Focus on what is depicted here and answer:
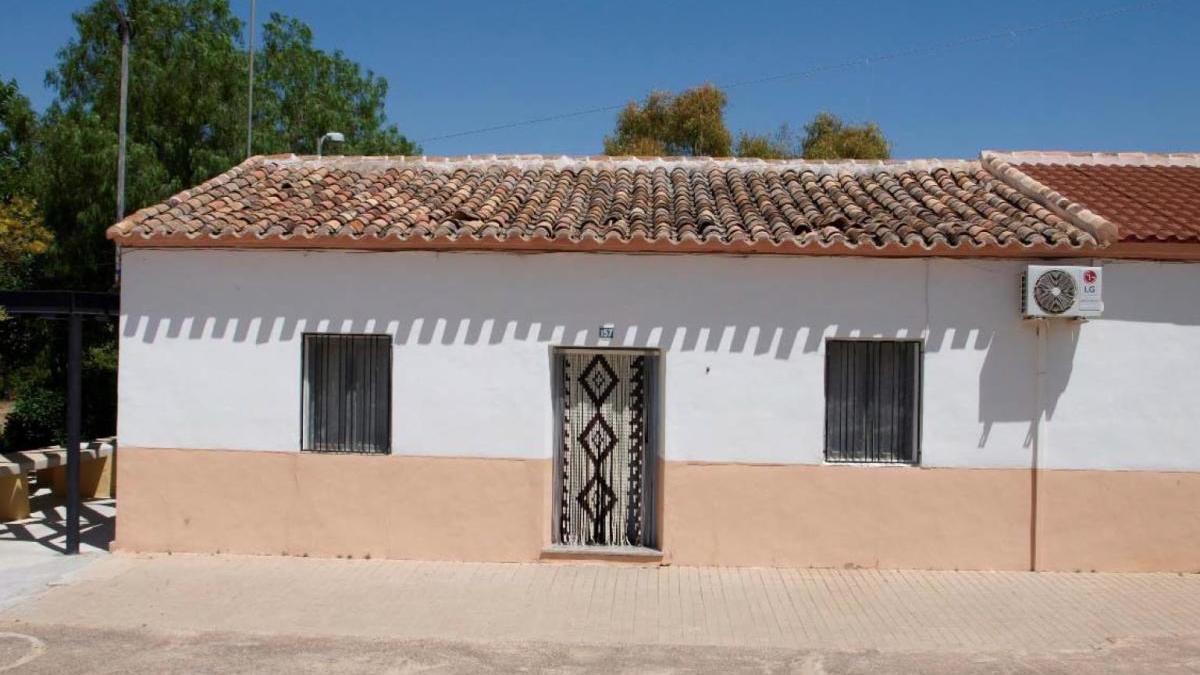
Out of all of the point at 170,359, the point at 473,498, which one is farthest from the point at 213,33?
the point at 473,498

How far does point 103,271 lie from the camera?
72.6 ft

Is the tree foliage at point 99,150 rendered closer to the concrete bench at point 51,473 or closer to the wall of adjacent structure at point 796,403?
the concrete bench at point 51,473

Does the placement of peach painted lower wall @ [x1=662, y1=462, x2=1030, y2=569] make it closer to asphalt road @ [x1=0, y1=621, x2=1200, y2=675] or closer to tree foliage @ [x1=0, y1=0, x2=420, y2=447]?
asphalt road @ [x1=0, y1=621, x2=1200, y2=675]

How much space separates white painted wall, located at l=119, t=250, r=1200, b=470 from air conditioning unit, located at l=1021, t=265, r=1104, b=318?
30 cm

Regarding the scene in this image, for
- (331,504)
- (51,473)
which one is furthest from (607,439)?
(51,473)

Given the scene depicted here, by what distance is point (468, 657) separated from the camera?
23.8ft

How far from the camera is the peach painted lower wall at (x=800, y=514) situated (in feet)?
31.6

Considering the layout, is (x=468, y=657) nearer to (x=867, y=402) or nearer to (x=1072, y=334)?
(x=867, y=402)

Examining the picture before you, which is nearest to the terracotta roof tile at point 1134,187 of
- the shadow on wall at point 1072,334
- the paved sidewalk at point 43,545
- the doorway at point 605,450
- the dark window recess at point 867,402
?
the shadow on wall at point 1072,334

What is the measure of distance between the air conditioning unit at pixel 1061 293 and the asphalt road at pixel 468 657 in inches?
116

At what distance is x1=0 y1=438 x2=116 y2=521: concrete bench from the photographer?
460 inches

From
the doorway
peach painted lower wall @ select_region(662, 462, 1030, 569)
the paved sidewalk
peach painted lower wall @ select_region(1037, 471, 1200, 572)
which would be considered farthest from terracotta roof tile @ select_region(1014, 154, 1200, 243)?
the paved sidewalk

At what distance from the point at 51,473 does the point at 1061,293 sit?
12.3 metres

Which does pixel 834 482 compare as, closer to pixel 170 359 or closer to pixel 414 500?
pixel 414 500
